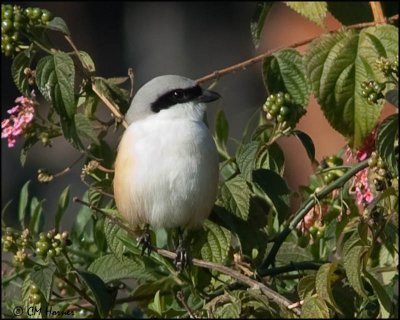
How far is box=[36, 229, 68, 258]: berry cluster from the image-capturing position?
2143 millimetres

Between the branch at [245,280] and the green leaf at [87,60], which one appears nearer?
the branch at [245,280]

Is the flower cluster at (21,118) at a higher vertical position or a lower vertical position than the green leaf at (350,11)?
lower

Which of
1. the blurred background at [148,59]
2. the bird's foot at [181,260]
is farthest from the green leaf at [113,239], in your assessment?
the blurred background at [148,59]

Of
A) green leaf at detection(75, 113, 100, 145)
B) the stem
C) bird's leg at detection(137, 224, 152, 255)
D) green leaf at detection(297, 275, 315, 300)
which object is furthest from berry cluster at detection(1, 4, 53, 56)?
green leaf at detection(297, 275, 315, 300)

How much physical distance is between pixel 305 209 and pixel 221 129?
0.53 m

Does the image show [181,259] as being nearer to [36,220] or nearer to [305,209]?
[305,209]

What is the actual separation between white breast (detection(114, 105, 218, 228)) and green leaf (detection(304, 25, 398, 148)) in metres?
0.39

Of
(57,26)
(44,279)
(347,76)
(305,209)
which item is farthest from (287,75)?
(44,279)

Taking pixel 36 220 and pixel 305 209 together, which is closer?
pixel 305 209

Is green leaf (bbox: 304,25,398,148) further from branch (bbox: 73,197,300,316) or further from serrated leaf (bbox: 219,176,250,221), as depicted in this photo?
branch (bbox: 73,197,300,316)

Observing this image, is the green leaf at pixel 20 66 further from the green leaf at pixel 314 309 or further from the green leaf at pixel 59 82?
the green leaf at pixel 314 309

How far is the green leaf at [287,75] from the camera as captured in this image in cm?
245

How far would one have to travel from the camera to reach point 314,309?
1.92 meters

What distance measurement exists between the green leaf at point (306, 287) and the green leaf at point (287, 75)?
546 millimetres
